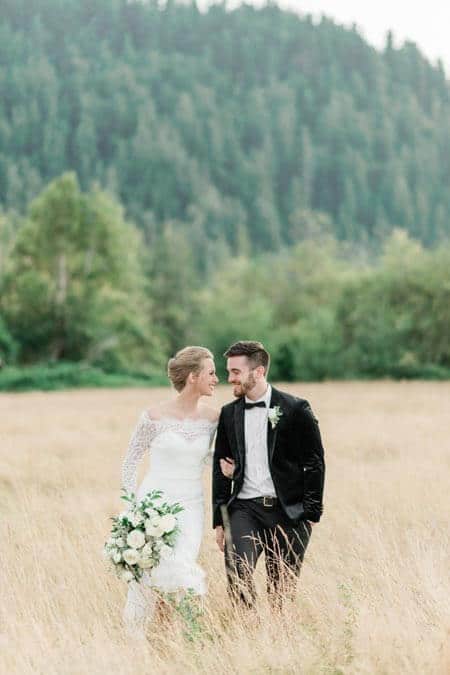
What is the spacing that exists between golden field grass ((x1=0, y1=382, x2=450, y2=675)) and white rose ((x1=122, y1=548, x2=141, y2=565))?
1.36 ft

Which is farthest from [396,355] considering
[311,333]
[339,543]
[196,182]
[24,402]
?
[196,182]

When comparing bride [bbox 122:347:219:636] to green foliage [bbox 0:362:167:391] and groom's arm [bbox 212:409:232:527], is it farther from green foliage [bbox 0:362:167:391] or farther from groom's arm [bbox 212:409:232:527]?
green foliage [bbox 0:362:167:391]

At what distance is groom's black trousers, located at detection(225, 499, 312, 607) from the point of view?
241 inches

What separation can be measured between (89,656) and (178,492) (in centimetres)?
111

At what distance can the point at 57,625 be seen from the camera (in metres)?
6.58

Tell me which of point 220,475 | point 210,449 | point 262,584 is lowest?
point 262,584

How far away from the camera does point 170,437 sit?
6352 mm

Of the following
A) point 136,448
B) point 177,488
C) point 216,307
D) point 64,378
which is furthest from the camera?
point 216,307

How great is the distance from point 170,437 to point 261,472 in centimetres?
58

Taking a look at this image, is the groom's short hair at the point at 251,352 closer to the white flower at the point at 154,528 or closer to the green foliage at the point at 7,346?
the white flower at the point at 154,528

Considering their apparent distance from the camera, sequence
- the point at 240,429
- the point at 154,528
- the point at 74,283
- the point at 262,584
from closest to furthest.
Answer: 1. the point at 154,528
2. the point at 240,429
3. the point at 262,584
4. the point at 74,283

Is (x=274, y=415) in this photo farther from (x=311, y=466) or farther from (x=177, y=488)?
(x=177, y=488)

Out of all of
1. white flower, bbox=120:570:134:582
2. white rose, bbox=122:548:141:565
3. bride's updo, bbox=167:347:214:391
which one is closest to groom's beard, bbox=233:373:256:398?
bride's updo, bbox=167:347:214:391

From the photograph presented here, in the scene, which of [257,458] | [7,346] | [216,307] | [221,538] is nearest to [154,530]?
[221,538]
